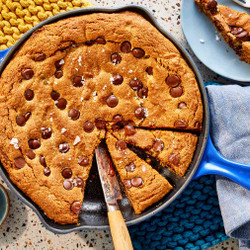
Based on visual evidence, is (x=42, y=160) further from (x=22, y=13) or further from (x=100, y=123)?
(x=22, y=13)

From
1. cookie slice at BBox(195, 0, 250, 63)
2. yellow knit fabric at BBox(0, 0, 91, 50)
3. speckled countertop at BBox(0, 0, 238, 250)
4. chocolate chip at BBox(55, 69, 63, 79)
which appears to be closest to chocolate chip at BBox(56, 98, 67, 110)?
chocolate chip at BBox(55, 69, 63, 79)

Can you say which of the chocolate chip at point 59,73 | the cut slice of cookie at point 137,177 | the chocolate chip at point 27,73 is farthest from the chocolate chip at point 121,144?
the chocolate chip at point 27,73

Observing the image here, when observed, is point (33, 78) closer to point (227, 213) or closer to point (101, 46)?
point (101, 46)

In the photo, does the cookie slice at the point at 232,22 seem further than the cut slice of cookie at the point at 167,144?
Yes

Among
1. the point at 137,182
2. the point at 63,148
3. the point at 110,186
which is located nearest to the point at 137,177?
the point at 137,182

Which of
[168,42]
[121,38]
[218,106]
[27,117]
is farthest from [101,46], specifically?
[218,106]

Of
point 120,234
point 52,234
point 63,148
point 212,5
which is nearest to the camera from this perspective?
point 120,234

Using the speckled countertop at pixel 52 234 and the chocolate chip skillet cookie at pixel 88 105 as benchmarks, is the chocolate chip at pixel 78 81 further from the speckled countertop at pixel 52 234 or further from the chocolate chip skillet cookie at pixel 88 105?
the speckled countertop at pixel 52 234
